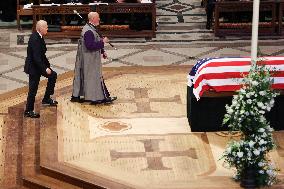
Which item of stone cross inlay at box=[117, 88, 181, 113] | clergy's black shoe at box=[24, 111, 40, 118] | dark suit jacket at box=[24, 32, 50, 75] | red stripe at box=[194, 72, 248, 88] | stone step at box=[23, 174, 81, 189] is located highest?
dark suit jacket at box=[24, 32, 50, 75]

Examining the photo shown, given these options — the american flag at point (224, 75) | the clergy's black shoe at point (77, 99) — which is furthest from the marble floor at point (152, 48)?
the american flag at point (224, 75)

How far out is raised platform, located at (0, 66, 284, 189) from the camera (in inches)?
386

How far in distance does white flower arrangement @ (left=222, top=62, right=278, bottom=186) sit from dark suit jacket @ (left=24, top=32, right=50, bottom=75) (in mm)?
3394

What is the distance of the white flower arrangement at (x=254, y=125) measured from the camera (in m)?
9.09

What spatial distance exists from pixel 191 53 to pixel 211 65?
4.88 m

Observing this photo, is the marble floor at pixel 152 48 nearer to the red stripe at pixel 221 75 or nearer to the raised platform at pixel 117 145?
the raised platform at pixel 117 145

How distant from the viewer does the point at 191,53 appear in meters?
15.6

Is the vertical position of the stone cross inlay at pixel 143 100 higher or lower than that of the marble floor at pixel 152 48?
lower

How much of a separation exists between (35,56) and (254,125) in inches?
150

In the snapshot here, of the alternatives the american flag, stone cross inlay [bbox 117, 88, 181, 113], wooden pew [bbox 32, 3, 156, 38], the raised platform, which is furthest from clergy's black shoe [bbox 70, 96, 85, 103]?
wooden pew [bbox 32, 3, 156, 38]

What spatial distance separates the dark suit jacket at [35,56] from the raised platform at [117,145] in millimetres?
712

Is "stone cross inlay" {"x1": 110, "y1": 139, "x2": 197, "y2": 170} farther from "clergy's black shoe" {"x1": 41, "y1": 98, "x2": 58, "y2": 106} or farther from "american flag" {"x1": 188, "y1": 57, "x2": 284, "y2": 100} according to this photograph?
"clergy's black shoe" {"x1": 41, "y1": 98, "x2": 58, "y2": 106}

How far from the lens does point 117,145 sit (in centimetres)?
1070

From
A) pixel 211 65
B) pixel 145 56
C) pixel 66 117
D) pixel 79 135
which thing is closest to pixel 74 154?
pixel 79 135
